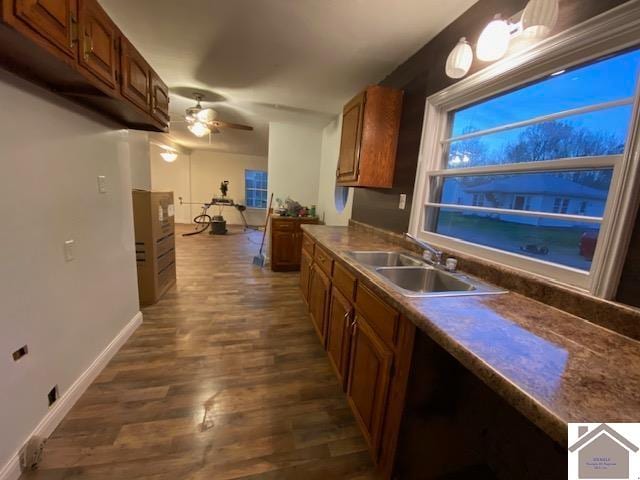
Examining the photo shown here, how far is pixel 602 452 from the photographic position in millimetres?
538

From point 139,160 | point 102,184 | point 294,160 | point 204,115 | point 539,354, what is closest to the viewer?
point 539,354

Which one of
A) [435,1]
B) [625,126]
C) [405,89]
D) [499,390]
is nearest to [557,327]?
[499,390]

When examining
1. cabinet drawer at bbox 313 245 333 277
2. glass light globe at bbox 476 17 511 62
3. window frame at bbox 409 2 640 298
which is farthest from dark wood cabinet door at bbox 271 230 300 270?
glass light globe at bbox 476 17 511 62

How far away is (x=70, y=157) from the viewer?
1468 millimetres

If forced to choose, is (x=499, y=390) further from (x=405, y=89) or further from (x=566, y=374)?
(x=405, y=89)

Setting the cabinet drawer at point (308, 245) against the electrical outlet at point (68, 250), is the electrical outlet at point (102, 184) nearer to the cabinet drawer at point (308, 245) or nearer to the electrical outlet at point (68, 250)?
the electrical outlet at point (68, 250)

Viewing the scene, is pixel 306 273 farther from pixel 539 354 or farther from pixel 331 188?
pixel 539 354

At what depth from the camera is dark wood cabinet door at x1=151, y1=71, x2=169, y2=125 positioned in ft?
6.26

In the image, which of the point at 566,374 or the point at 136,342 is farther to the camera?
the point at 136,342

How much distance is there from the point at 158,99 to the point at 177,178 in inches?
273

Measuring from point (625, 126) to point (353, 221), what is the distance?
234 cm

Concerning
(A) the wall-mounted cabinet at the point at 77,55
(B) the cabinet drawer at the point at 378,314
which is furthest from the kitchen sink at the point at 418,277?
(A) the wall-mounted cabinet at the point at 77,55

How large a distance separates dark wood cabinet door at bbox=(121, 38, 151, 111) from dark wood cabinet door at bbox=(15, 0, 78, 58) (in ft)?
1.37

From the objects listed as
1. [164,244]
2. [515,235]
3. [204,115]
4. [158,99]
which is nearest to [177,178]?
[204,115]
